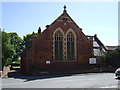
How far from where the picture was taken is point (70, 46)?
34281 millimetres

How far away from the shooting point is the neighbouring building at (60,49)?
104 feet

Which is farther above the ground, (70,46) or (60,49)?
(70,46)

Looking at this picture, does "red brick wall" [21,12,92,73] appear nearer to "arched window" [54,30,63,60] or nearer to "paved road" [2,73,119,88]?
"arched window" [54,30,63,60]

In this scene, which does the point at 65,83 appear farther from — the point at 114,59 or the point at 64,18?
the point at 114,59

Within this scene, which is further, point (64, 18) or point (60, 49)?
point (64, 18)

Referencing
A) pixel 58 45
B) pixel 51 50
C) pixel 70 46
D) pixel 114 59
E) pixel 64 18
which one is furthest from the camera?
pixel 114 59

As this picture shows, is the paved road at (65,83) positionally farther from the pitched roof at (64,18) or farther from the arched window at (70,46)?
the pitched roof at (64,18)

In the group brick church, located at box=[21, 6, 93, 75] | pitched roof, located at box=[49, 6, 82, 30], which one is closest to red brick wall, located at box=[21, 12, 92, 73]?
brick church, located at box=[21, 6, 93, 75]

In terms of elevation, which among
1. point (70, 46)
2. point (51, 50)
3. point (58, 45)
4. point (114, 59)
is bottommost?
point (114, 59)

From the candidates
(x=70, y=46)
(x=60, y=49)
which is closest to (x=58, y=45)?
(x=60, y=49)

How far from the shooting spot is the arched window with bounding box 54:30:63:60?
33.1 meters

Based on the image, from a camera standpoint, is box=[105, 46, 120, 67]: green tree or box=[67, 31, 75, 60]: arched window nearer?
box=[67, 31, 75, 60]: arched window

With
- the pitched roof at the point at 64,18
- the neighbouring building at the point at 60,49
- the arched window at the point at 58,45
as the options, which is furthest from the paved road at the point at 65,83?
the pitched roof at the point at 64,18

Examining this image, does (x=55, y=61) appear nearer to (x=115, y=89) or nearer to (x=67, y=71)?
(x=67, y=71)
